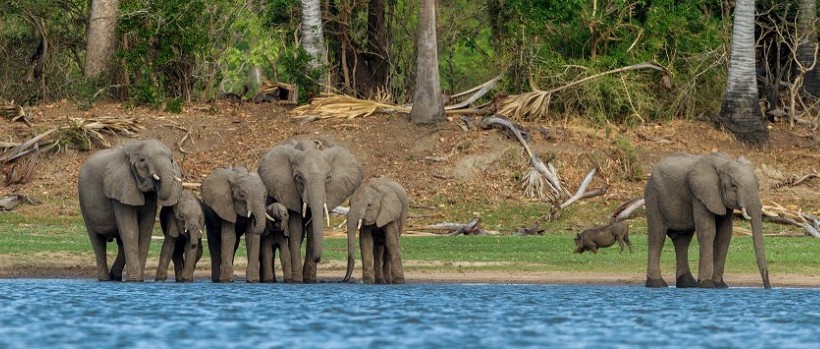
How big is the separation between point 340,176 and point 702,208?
5.99 metres

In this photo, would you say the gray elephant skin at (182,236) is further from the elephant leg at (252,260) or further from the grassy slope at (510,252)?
the grassy slope at (510,252)

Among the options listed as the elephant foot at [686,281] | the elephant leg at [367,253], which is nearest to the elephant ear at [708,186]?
the elephant foot at [686,281]

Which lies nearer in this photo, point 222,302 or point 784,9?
point 222,302

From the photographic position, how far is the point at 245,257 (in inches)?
1319

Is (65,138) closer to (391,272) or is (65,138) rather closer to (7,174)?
(7,174)

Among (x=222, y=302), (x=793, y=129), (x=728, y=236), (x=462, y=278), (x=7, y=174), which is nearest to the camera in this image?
(x=222, y=302)

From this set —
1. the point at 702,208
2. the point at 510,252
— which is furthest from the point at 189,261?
the point at 702,208

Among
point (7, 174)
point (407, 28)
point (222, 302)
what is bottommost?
point (222, 302)

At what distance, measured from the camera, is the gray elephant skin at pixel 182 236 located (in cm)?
2934

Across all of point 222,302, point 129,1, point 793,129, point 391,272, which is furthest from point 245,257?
point 793,129

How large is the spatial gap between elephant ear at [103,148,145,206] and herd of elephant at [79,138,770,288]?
0.02 metres

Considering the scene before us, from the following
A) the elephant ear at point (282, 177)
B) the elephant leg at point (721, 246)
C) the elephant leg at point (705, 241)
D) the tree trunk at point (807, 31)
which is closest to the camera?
the elephant leg at point (705, 241)

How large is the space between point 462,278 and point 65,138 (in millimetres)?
13908

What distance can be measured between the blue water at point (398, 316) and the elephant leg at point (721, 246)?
35 centimetres
